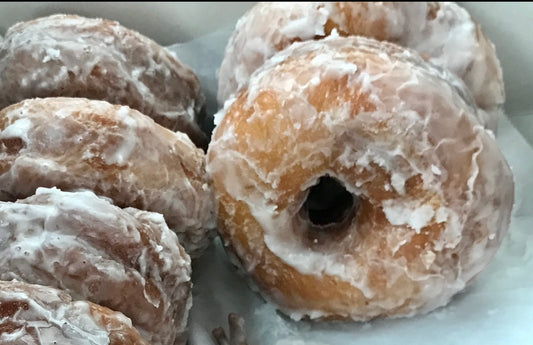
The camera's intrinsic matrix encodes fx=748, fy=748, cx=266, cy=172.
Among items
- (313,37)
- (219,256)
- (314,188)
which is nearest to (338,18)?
(313,37)

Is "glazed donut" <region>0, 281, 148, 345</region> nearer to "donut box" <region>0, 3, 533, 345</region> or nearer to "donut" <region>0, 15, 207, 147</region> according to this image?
"donut box" <region>0, 3, 533, 345</region>

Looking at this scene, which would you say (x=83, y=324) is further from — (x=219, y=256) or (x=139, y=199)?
(x=219, y=256)

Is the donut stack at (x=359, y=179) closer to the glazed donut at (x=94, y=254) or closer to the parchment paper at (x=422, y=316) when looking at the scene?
the parchment paper at (x=422, y=316)

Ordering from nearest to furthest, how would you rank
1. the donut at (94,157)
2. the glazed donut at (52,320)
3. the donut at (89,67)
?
the glazed donut at (52,320) → the donut at (94,157) → the donut at (89,67)

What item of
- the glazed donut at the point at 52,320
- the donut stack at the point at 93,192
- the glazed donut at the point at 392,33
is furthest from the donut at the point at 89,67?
the glazed donut at the point at 52,320

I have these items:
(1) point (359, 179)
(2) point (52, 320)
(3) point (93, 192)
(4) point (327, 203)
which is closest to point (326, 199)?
(4) point (327, 203)

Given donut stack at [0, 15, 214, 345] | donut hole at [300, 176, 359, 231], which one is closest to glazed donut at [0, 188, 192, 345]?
donut stack at [0, 15, 214, 345]

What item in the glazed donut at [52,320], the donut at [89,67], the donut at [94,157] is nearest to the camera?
the glazed donut at [52,320]
